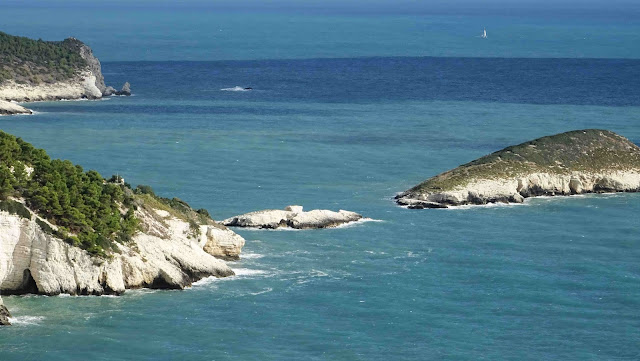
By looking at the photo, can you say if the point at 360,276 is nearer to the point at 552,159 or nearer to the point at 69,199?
the point at 69,199

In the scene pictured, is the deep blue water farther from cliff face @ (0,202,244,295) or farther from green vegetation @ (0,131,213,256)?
green vegetation @ (0,131,213,256)

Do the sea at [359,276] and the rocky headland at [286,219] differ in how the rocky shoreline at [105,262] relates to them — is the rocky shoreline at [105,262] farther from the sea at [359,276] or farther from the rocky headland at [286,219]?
the rocky headland at [286,219]

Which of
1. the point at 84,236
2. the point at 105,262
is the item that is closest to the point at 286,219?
the point at 105,262

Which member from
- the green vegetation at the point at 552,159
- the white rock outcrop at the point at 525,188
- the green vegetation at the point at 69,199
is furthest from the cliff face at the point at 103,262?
the green vegetation at the point at 552,159

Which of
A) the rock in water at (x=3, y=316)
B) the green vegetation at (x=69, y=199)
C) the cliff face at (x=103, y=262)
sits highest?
the green vegetation at (x=69, y=199)

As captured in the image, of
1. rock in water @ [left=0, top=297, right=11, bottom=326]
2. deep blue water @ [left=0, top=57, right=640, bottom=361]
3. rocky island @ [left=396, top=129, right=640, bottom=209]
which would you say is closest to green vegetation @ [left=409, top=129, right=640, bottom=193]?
rocky island @ [left=396, top=129, right=640, bottom=209]

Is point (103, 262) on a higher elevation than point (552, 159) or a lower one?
lower

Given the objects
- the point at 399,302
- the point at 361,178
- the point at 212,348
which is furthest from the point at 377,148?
the point at 212,348

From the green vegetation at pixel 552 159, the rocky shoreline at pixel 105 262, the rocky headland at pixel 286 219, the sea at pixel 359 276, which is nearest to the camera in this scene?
the sea at pixel 359 276
